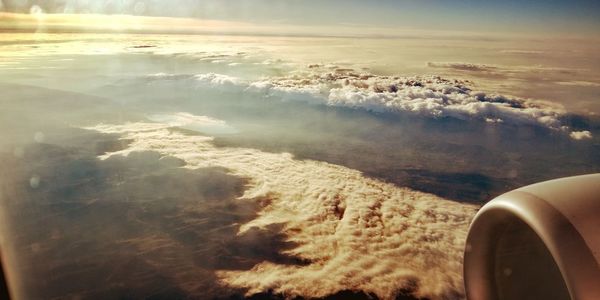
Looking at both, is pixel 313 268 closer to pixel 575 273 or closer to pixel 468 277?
pixel 468 277

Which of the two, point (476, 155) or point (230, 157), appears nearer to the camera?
point (230, 157)

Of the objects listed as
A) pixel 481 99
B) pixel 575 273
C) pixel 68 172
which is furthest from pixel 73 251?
pixel 481 99

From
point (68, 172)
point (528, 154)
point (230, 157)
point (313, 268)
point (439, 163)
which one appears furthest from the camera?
point (528, 154)

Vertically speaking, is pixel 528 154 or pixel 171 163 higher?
pixel 171 163

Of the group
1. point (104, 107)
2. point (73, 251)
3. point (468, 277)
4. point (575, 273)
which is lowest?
point (104, 107)

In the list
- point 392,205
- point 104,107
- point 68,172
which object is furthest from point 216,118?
point 392,205

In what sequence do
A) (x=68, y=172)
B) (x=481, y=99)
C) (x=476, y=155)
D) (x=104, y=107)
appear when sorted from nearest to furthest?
(x=68, y=172) → (x=476, y=155) → (x=104, y=107) → (x=481, y=99)
